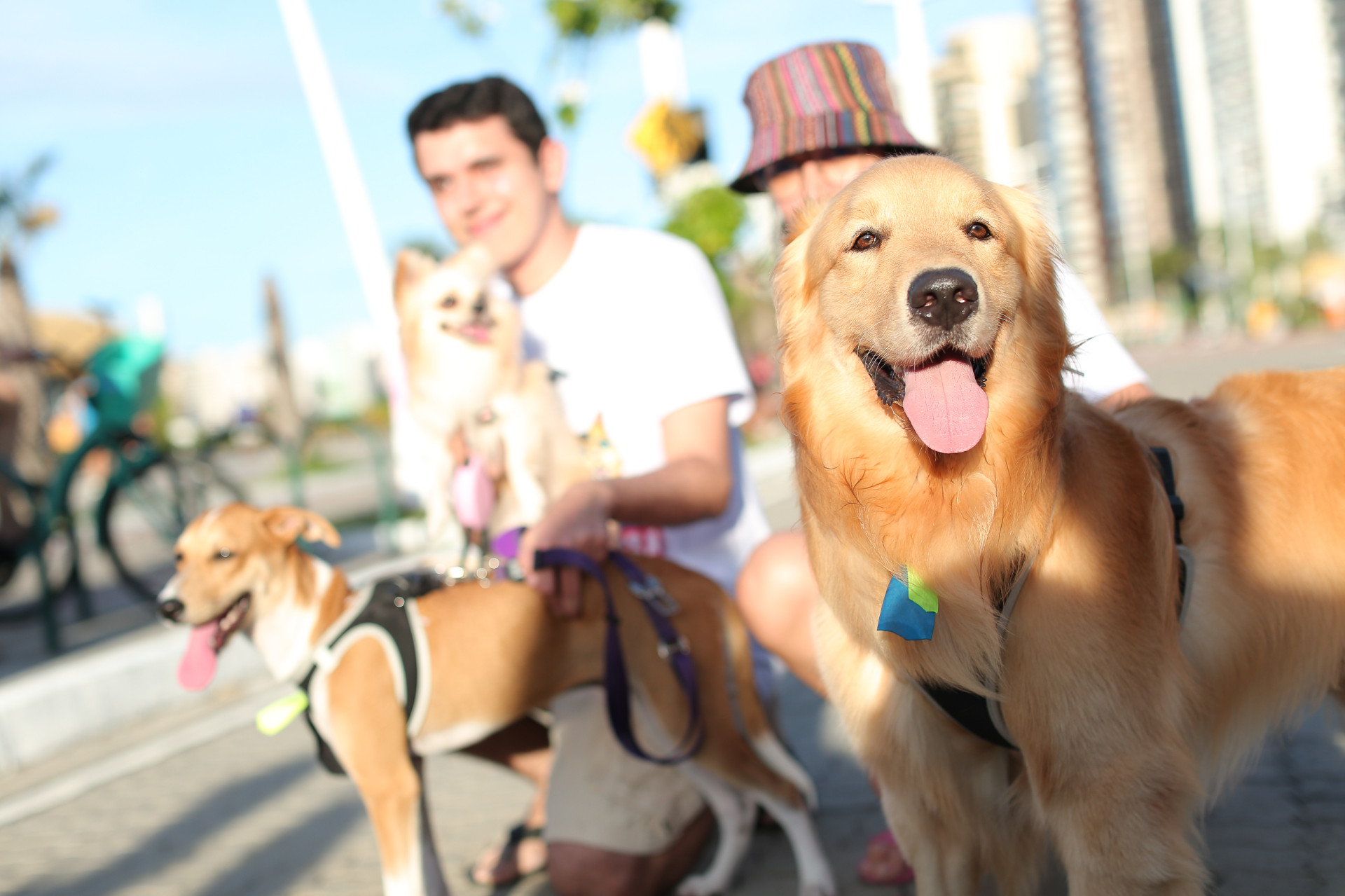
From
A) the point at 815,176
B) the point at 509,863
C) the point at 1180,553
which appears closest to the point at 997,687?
the point at 1180,553

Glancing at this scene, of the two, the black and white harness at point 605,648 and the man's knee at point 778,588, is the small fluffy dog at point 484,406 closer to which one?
Result: the black and white harness at point 605,648

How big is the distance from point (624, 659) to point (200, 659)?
118cm

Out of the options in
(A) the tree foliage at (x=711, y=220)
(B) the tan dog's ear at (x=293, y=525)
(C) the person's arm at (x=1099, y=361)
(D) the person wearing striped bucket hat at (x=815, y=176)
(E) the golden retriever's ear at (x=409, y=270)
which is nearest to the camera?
(C) the person's arm at (x=1099, y=361)

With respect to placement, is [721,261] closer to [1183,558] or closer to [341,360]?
[1183,558]

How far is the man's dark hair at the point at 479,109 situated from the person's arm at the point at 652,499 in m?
1.19

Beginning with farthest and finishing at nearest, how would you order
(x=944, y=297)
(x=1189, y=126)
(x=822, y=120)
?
(x=1189, y=126) < (x=822, y=120) < (x=944, y=297)

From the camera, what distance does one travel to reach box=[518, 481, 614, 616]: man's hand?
9.47 ft

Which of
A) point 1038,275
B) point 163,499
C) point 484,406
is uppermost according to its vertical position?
point 1038,275

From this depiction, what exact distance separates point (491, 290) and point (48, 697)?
3544 mm

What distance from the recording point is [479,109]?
3.61 metres

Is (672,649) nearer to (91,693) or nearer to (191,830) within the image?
(191,830)

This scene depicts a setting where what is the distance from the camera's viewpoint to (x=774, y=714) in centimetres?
346

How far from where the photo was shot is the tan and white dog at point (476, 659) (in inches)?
111

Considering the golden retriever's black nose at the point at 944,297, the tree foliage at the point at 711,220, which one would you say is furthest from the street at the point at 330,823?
the tree foliage at the point at 711,220
